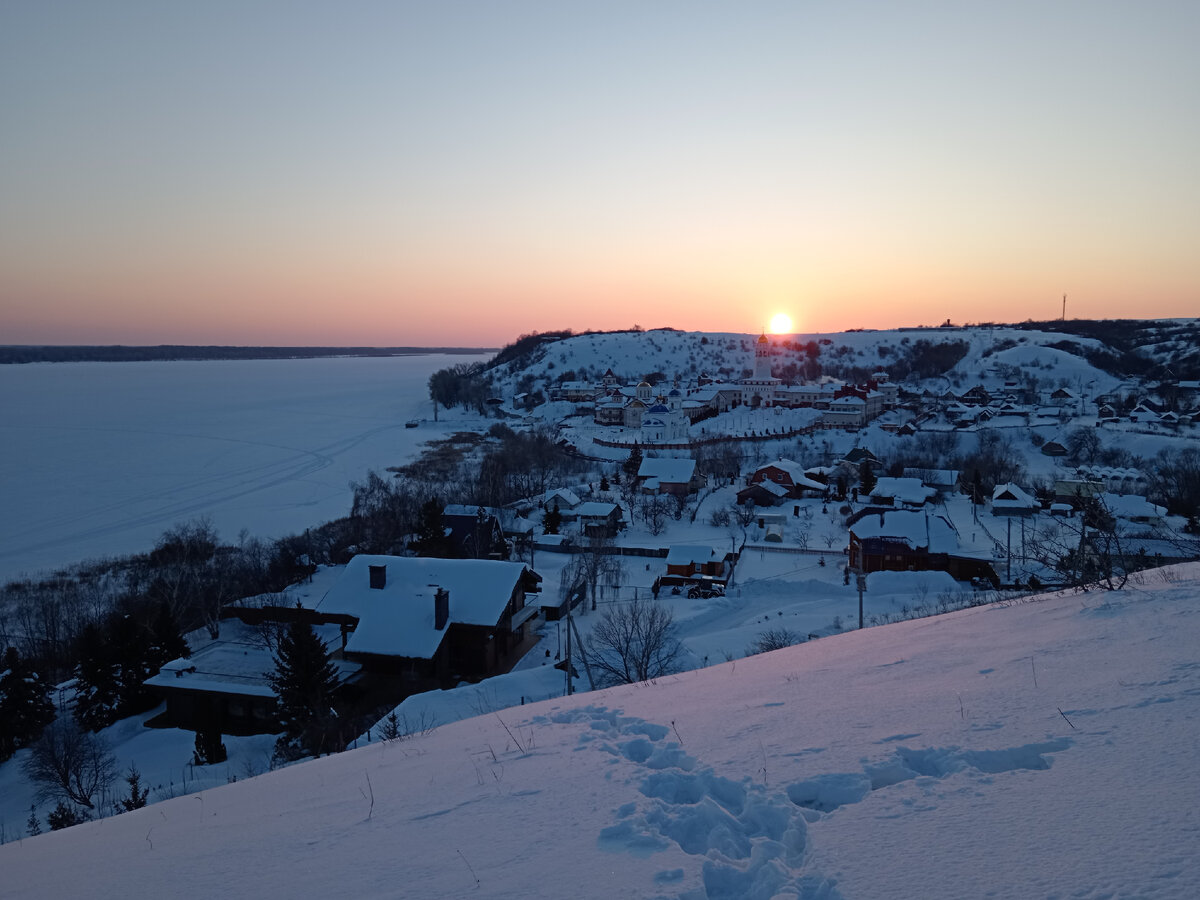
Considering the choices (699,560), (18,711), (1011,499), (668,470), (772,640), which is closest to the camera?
(772,640)

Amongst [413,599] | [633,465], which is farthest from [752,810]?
[633,465]

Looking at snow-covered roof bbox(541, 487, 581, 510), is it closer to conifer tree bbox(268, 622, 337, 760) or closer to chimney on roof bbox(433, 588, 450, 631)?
chimney on roof bbox(433, 588, 450, 631)

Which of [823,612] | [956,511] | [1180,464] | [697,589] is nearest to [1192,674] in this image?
[823,612]

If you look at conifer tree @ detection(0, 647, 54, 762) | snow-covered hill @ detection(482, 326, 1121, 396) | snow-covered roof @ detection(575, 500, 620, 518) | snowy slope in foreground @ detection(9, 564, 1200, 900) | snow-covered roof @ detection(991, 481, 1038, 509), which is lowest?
conifer tree @ detection(0, 647, 54, 762)

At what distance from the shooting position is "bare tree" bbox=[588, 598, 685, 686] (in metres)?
15.5

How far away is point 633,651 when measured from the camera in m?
16.9

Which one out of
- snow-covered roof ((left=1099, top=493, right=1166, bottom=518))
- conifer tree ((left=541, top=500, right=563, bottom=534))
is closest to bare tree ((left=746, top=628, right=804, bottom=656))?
conifer tree ((left=541, top=500, right=563, bottom=534))

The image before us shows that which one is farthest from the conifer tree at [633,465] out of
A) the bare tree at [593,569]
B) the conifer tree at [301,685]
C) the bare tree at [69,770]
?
the bare tree at [69,770]

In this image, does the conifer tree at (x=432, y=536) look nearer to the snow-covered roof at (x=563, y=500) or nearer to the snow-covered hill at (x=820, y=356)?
the snow-covered roof at (x=563, y=500)

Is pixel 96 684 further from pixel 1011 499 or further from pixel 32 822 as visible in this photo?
pixel 1011 499

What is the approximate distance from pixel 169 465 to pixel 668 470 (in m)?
36.4

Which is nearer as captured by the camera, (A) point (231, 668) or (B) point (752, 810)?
(B) point (752, 810)

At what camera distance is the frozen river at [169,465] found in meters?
35.8

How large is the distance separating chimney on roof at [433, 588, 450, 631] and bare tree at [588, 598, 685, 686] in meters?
3.94
